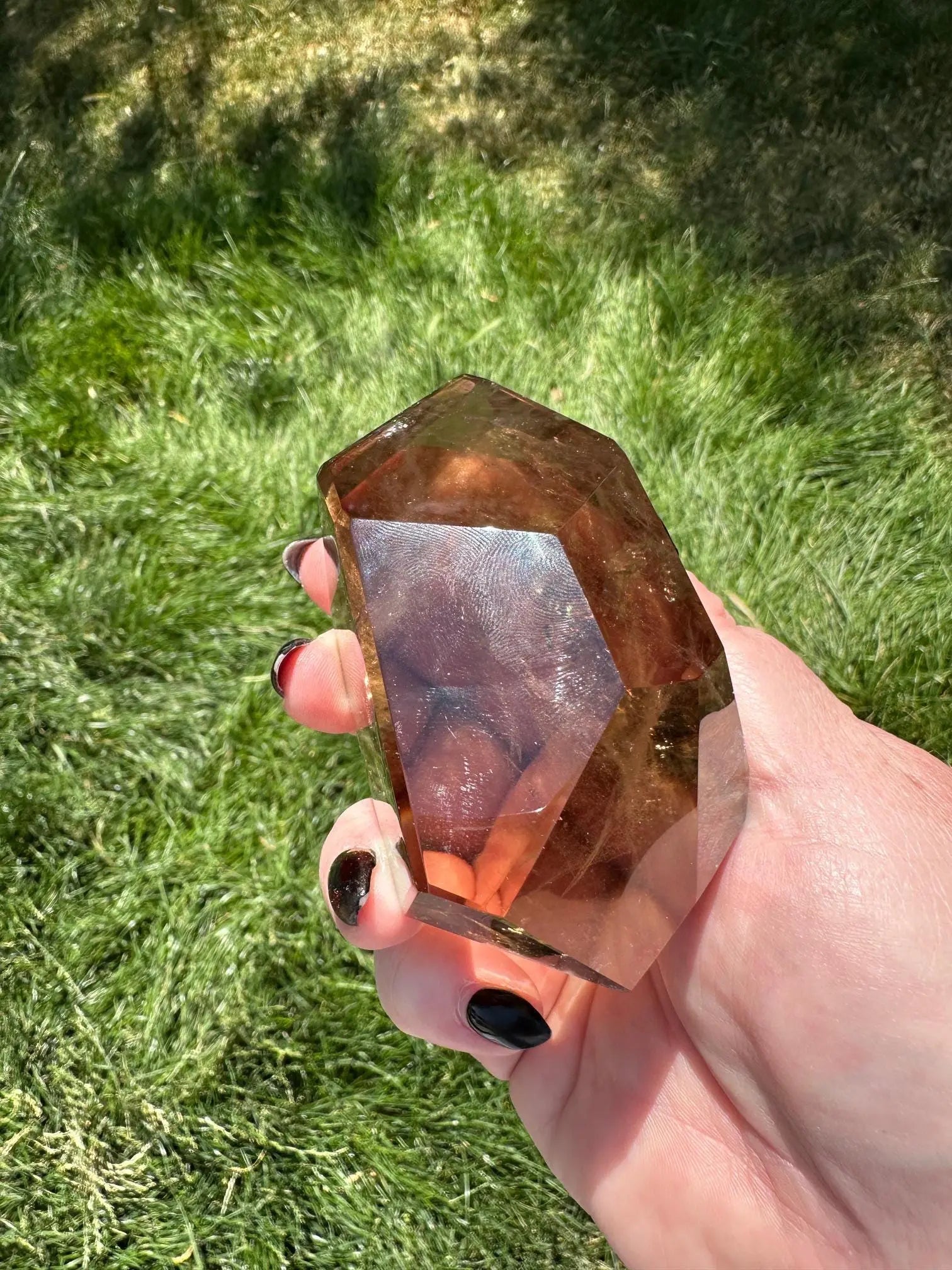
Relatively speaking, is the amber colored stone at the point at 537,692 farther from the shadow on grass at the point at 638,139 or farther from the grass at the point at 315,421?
the shadow on grass at the point at 638,139

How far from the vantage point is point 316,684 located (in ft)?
6.71

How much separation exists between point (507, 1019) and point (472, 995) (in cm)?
8

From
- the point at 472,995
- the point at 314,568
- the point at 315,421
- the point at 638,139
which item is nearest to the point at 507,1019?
the point at 472,995

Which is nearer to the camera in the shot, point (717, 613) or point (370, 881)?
point (370, 881)

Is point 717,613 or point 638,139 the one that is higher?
point 638,139

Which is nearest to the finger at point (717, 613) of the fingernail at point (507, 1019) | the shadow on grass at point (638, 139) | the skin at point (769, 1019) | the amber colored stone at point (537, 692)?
the skin at point (769, 1019)

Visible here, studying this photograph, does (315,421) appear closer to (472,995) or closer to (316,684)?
(316,684)

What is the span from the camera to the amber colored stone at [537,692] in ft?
4.52

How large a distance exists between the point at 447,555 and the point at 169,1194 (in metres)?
1.75

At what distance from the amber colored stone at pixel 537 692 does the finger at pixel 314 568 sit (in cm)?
51

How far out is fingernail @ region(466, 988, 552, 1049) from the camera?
5.67ft

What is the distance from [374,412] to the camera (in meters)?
2.89

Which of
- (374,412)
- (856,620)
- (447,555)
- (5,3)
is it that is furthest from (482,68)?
(447,555)

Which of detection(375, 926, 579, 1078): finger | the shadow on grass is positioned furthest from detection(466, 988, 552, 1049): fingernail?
the shadow on grass
